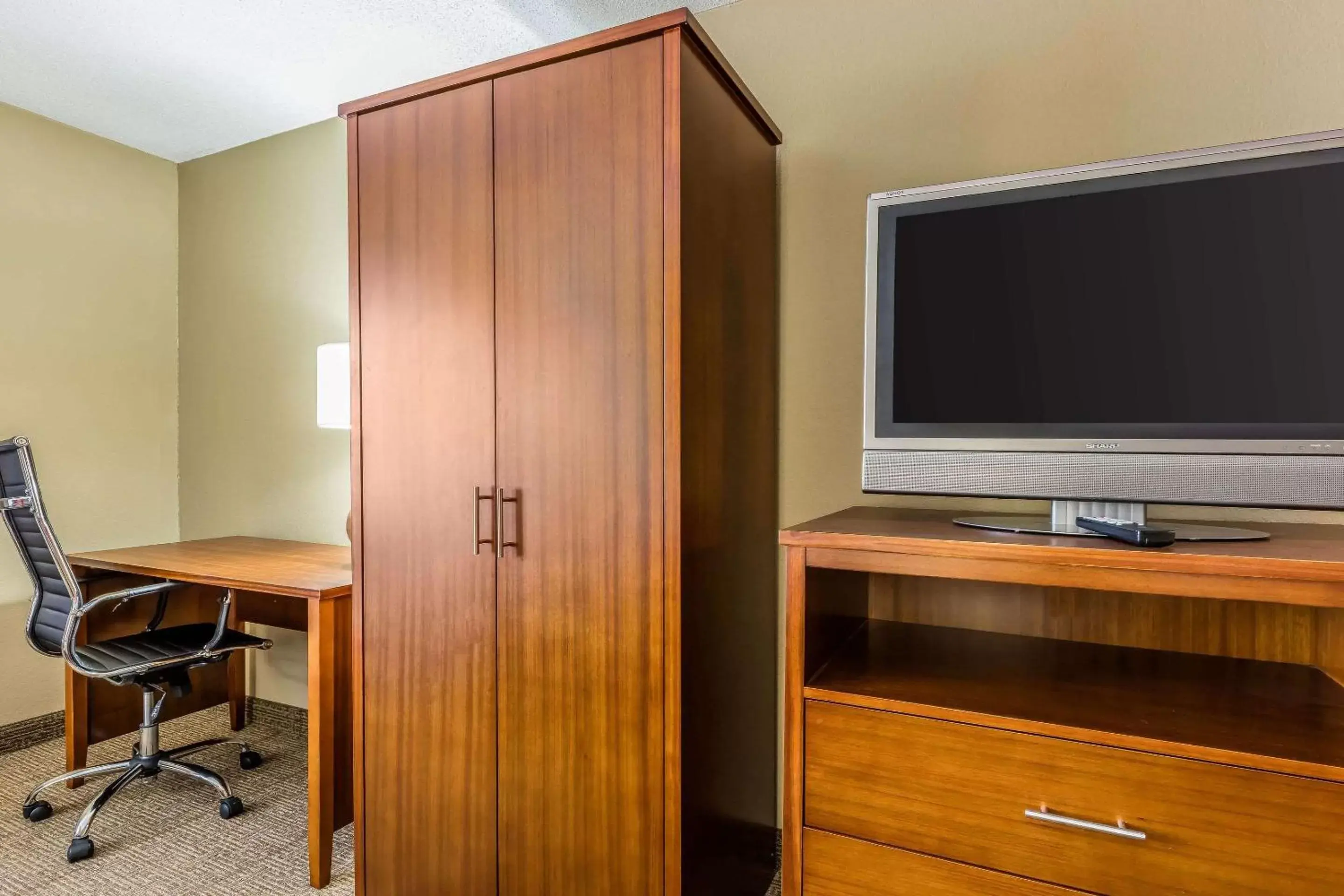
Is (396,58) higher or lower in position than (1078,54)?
higher

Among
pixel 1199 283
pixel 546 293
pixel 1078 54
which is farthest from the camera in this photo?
pixel 1078 54

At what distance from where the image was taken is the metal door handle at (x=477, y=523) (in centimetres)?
160

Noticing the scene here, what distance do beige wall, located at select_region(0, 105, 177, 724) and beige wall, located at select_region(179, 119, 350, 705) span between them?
96 mm

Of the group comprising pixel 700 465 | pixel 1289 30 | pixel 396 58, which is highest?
A: pixel 396 58

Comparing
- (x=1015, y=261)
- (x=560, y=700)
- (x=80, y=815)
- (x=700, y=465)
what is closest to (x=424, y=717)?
(x=560, y=700)

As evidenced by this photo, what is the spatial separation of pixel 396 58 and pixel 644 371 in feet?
5.45

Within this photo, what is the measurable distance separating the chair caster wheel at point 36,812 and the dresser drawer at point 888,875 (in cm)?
234

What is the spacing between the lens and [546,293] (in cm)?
154

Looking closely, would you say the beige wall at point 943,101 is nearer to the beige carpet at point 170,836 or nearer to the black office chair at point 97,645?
the beige carpet at point 170,836

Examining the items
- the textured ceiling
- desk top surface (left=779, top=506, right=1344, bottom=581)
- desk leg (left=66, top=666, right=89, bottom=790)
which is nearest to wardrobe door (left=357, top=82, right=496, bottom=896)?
the textured ceiling

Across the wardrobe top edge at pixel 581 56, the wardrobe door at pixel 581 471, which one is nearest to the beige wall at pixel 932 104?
the wardrobe top edge at pixel 581 56

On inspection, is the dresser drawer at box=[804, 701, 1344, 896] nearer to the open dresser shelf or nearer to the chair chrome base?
the open dresser shelf

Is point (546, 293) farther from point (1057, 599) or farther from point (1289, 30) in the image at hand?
point (1289, 30)

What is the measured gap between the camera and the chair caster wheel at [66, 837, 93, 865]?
200 cm
